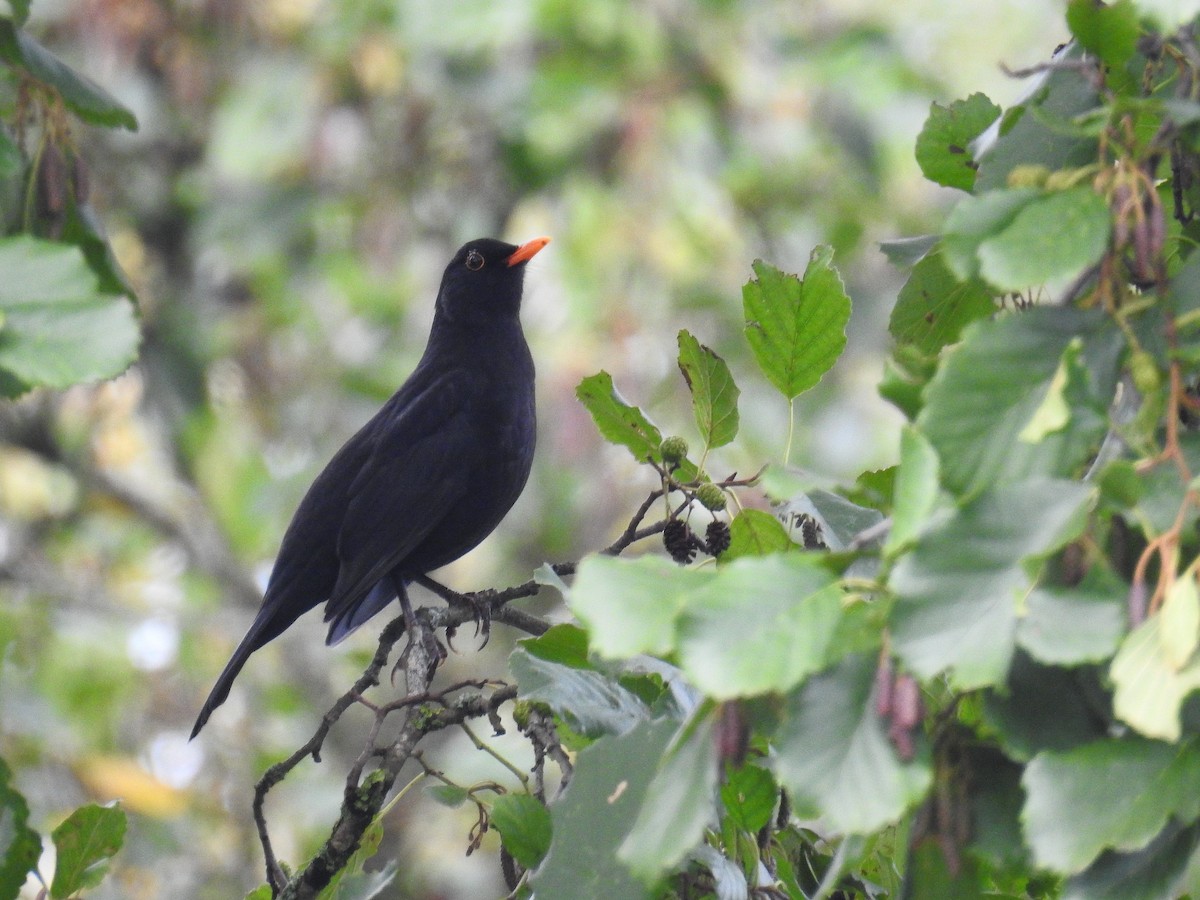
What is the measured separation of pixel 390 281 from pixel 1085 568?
341 inches

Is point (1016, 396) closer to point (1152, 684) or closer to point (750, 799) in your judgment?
point (1152, 684)

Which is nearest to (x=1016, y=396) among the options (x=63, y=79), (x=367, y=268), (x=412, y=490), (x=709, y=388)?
(x=709, y=388)

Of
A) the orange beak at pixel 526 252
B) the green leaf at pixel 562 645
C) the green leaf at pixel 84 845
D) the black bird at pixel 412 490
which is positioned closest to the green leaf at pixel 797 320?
the green leaf at pixel 562 645

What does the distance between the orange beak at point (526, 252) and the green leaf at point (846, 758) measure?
143 inches

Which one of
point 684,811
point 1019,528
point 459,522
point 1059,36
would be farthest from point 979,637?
point 1059,36

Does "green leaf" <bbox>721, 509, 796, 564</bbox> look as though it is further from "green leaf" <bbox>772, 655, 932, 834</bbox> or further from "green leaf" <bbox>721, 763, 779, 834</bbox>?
"green leaf" <bbox>772, 655, 932, 834</bbox>

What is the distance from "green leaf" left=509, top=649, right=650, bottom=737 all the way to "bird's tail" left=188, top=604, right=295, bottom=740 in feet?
6.45

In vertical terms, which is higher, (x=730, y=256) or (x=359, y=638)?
(x=730, y=256)

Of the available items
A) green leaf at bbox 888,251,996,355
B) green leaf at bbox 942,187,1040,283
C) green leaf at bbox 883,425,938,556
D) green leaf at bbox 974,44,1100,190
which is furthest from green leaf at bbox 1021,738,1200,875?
green leaf at bbox 888,251,996,355

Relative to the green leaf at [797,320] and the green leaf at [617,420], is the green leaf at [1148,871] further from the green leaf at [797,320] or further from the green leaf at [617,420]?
the green leaf at [617,420]

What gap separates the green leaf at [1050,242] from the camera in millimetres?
1266

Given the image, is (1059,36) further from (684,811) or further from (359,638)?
(684,811)

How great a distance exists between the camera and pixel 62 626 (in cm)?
1031

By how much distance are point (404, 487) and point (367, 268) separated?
20.1 feet
